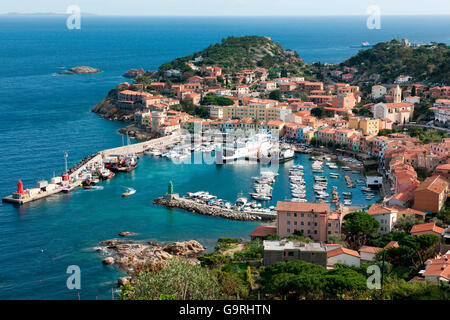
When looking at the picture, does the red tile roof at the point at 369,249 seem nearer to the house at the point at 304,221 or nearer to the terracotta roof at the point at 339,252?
the terracotta roof at the point at 339,252

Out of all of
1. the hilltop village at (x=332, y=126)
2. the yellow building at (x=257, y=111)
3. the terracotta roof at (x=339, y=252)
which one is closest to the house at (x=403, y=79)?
the hilltop village at (x=332, y=126)

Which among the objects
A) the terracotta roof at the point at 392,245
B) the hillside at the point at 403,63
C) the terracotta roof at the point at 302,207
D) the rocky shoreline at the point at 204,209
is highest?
the hillside at the point at 403,63

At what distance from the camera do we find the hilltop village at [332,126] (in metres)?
14.9

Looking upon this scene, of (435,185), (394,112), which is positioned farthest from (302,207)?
(394,112)

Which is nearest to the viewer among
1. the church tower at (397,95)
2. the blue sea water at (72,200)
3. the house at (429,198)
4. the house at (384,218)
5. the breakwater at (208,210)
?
the blue sea water at (72,200)

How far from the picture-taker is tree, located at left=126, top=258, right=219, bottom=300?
983cm

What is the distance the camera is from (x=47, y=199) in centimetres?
2055

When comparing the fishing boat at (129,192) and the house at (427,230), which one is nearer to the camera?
the house at (427,230)

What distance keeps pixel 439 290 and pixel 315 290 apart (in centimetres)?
222

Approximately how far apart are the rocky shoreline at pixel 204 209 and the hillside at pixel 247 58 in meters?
23.6

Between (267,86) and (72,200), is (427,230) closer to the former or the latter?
(72,200)

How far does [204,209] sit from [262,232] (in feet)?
11.2

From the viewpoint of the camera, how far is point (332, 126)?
2928 cm

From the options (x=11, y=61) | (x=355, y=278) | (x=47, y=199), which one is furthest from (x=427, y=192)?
(x=11, y=61)
